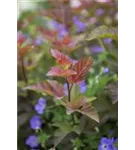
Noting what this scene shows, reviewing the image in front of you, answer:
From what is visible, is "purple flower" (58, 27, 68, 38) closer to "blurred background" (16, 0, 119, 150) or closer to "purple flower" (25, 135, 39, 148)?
"blurred background" (16, 0, 119, 150)

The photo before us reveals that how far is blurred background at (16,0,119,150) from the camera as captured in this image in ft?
3.76

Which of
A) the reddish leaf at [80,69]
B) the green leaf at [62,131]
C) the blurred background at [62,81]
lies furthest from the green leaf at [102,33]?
the green leaf at [62,131]

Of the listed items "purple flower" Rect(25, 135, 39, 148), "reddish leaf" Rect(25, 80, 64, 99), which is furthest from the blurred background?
"reddish leaf" Rect(25, 80, 64, 99)

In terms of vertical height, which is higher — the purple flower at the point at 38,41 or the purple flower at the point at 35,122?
the purple flower at the point at 38,41

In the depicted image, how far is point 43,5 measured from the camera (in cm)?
239

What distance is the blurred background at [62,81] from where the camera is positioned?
3.76ft

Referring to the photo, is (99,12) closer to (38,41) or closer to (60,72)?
(38,41)

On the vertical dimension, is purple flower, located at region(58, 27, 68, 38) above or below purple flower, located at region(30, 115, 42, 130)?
above

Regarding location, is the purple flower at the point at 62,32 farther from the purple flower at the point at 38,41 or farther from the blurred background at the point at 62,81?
the purple flower at the point at 38,41

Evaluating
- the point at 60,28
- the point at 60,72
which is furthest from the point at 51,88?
the point at 60,28

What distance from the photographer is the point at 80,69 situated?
3.28 feet

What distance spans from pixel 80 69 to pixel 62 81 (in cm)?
47
